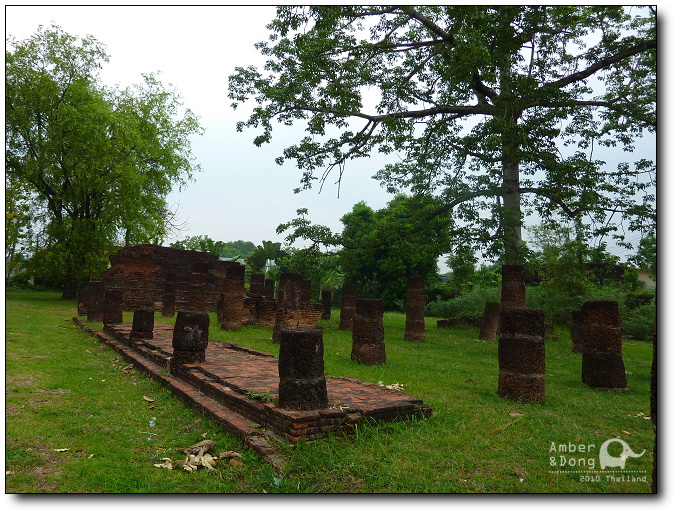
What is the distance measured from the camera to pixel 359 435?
4.70m

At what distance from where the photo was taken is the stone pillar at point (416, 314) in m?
14.8

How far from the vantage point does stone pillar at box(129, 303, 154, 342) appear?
35.8 feet

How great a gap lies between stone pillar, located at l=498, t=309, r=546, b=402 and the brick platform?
1731 millimetres

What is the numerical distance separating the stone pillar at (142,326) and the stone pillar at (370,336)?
16.3ft

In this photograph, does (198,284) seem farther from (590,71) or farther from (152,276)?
(590,71)

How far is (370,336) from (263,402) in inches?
181

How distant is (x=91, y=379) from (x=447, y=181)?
1202 cm

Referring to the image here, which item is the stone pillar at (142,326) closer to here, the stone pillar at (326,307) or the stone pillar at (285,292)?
the stone pillar at (285,292)

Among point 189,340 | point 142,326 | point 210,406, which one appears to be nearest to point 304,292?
point 142,326

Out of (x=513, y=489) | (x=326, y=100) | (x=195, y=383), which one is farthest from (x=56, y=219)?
(x=513, y=489)

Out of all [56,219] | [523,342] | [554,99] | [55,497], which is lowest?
[55,497]

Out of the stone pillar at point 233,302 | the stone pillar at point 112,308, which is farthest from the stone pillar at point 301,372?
the stone pillar at point 112,308

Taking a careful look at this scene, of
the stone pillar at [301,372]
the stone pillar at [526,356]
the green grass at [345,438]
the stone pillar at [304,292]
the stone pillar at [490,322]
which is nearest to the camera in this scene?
the green grass at [345,438]

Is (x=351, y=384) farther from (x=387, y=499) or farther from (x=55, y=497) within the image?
(x=55, y=497)
